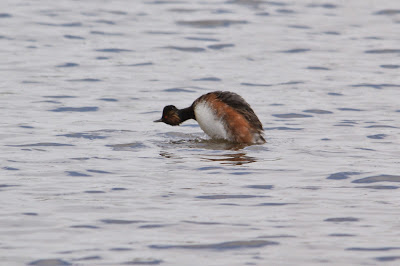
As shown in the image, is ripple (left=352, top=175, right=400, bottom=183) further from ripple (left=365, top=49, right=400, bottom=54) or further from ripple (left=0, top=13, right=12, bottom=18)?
ripple (left=0, top=13, right=12, bottom=18)

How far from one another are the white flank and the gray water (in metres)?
0.16

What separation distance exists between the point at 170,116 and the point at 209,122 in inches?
30.8

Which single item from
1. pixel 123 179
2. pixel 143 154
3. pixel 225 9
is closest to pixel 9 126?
pixel 143 154

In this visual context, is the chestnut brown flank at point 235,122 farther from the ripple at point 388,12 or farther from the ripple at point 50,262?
the ripple at point 388,12

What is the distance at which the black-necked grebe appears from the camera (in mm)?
10930

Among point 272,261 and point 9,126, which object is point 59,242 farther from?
point 9,126

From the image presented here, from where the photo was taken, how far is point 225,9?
890 inches

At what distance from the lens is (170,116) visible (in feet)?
38.8

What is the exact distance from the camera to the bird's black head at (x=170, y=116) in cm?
1179

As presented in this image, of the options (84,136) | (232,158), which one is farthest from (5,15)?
(232,158)

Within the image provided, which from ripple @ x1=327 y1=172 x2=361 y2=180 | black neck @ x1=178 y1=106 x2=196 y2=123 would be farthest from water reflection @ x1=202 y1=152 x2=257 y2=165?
black neck @ x1=178 y1=106 x2=196 y2=123

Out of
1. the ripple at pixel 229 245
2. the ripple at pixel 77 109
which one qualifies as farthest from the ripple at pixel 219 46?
the ripple at pixel 229 245

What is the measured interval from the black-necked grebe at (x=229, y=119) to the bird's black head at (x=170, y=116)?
45cm

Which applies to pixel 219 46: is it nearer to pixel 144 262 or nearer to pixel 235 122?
pixel 235 122
